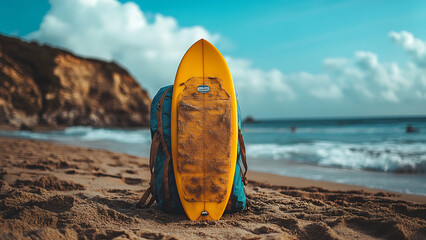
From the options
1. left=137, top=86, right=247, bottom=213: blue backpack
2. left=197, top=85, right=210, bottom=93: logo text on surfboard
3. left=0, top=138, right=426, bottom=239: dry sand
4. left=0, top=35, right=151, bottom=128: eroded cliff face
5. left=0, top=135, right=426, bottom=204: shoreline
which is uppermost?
left=0, top=35, right=151, bottom=128: eroded cliff face

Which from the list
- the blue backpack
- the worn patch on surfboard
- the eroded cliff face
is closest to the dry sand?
the blue backpack

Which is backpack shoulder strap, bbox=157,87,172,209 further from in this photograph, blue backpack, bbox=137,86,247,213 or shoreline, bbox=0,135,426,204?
shoreline, bbox=0,135,426,204

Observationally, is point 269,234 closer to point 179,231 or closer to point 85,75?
point 179,231

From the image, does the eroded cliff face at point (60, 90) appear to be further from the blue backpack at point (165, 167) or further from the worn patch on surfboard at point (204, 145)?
the worn patch on surfboard at point (204, 145)

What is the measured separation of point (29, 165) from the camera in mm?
3691

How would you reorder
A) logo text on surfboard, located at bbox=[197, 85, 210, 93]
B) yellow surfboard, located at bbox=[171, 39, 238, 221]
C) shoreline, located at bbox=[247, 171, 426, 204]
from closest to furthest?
yellow surfboard, located at bbox=[171, 39, 238, 221] < logo text on surfboard, located at bbox=[197, 85, 210, 93] < shoreline, located at bbox=[247, 171, 426, 204]

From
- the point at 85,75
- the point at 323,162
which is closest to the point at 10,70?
the point at 85,75

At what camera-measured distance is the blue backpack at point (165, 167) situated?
2037 millimetres

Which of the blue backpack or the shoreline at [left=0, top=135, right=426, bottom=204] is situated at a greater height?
the blue backpack

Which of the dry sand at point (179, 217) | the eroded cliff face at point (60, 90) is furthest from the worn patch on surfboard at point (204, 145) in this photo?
the eroded cliff face at point (60, 90)

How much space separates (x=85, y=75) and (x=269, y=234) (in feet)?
96.0

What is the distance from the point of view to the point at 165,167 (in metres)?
2.03

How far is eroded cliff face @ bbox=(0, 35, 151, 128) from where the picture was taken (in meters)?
21.4

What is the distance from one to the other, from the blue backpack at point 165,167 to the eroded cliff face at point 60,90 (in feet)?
73.2
